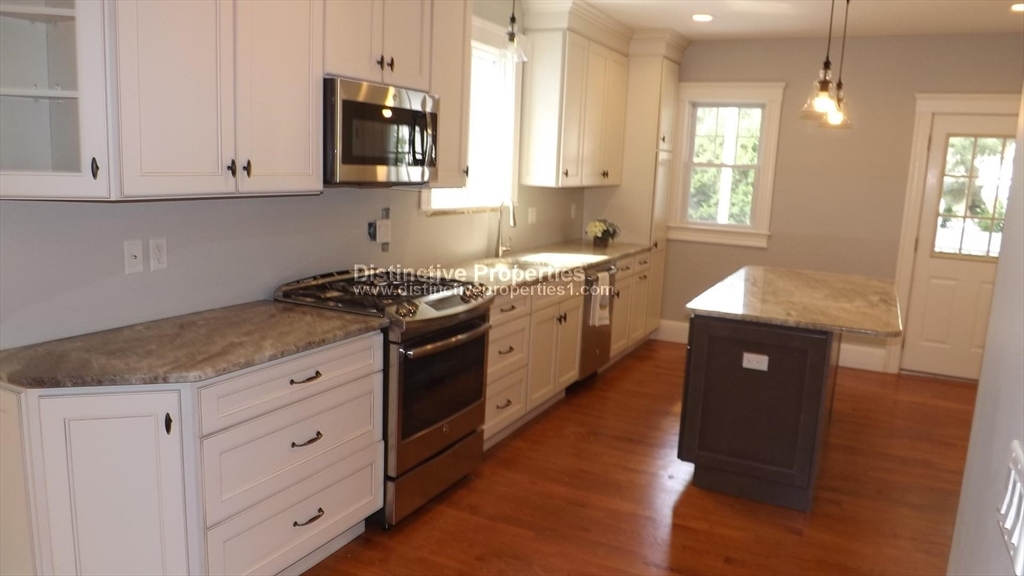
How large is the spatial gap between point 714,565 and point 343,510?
144 cm

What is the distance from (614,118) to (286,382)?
400 cm

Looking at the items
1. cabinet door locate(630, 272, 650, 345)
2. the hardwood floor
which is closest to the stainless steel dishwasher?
the hardwood floor

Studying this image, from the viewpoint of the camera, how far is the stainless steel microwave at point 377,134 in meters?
2.81

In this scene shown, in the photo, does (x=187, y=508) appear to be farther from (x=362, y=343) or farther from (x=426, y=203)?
(x=426, y=203)

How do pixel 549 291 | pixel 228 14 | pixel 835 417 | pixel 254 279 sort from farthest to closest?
pixel 835 417 → pixel 549 291 → pixel 254 279 → pixel 228 14

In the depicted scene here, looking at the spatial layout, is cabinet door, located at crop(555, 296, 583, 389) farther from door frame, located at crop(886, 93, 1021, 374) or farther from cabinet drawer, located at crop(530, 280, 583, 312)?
door frame, located at crop(886, 93, 1021, 374)

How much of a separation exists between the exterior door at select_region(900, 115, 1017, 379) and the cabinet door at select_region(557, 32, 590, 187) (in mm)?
2738

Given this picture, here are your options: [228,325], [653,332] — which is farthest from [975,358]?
[228,325]

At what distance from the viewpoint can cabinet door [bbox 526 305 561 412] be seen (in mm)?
4098

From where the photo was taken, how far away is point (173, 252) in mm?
2600

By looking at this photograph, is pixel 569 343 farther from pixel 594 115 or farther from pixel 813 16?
pixel 813 16

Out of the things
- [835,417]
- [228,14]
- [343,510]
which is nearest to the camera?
[228,14]

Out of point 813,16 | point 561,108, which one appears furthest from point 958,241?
point 561,108

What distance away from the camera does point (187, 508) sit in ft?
6.93
